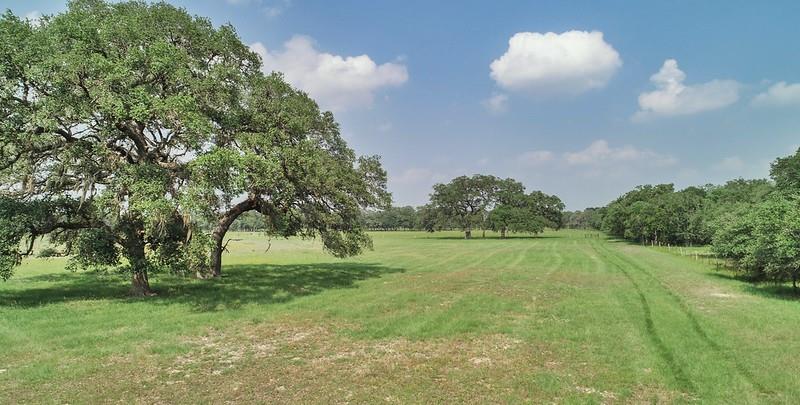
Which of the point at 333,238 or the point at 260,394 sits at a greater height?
the point at 333,238

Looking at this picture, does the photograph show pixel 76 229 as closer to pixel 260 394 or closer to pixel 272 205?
pixel 272 205

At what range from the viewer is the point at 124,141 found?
1980 centimetres

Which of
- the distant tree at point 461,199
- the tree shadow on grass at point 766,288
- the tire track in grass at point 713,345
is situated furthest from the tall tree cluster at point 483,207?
the tire track in grass at point 713,345

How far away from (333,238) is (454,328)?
566 inches

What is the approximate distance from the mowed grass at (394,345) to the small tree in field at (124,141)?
269 cm

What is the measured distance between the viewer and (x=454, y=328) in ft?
48.2

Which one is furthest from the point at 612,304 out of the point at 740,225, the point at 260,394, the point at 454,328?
the point at 260,394

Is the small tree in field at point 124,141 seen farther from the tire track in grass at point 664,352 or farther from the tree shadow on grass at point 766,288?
the tree shadow on grass at point 766,288

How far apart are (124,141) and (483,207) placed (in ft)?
349

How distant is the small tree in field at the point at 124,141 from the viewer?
1650 centimetres

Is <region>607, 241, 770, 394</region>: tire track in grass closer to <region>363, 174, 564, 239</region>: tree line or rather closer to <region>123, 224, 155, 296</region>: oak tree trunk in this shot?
<region>123, 224, 155, 296</region>: oak tree trunk

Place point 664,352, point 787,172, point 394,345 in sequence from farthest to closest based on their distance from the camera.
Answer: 1. point 787,172
2. point 394,345
3. point 664,352

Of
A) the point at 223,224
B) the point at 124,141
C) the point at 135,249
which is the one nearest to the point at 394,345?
the point at 135,249

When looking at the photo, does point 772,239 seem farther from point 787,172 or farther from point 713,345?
point 787,172
